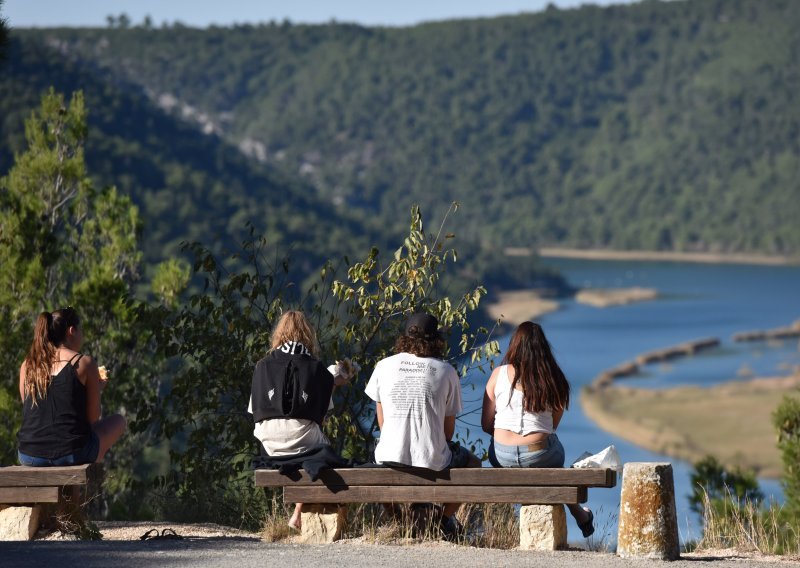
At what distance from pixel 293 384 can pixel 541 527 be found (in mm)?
1262

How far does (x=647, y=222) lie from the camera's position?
519 ft

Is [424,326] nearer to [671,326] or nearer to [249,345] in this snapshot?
[249,345]

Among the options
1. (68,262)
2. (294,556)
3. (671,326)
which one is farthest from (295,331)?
(671,326)

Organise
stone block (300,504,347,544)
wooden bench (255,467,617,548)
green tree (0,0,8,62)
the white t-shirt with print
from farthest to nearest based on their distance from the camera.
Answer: green tree (0,0,8,62), stone block (300,504,347,544), the white t-shirt with print, wooden bench (255,467,617,548)

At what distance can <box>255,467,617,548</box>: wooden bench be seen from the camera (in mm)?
5449

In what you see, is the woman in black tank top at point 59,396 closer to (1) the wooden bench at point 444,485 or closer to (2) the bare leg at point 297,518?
(1) the wooden bench at point 444,485

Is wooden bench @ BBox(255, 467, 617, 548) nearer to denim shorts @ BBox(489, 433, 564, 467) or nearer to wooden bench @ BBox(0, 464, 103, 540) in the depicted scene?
denim shorts @ BBox(489, 433, 564, 467)

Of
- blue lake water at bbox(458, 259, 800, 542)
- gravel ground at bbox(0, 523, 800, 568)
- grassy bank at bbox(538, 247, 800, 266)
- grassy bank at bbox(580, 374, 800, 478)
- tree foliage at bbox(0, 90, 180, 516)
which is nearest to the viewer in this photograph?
gravel ground at bbox(0, 523, 800, 568)

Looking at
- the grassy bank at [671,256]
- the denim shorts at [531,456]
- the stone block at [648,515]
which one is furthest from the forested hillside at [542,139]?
the stone block at [648,515]

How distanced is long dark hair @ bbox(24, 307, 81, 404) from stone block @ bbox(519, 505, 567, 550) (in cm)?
220

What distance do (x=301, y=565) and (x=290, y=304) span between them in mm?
3785

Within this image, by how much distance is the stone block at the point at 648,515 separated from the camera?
5336 millimetres

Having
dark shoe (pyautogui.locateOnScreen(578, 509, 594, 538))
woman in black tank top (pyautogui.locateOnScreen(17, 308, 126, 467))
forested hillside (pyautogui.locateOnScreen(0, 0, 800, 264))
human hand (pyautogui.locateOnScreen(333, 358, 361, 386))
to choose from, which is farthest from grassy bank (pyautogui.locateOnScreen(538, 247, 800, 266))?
woman in black tank top (pyautogui.locateOnScreen(17, 308, 126, 467))

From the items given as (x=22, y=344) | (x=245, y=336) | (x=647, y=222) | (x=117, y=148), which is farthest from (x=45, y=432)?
(x=647, y=222)
